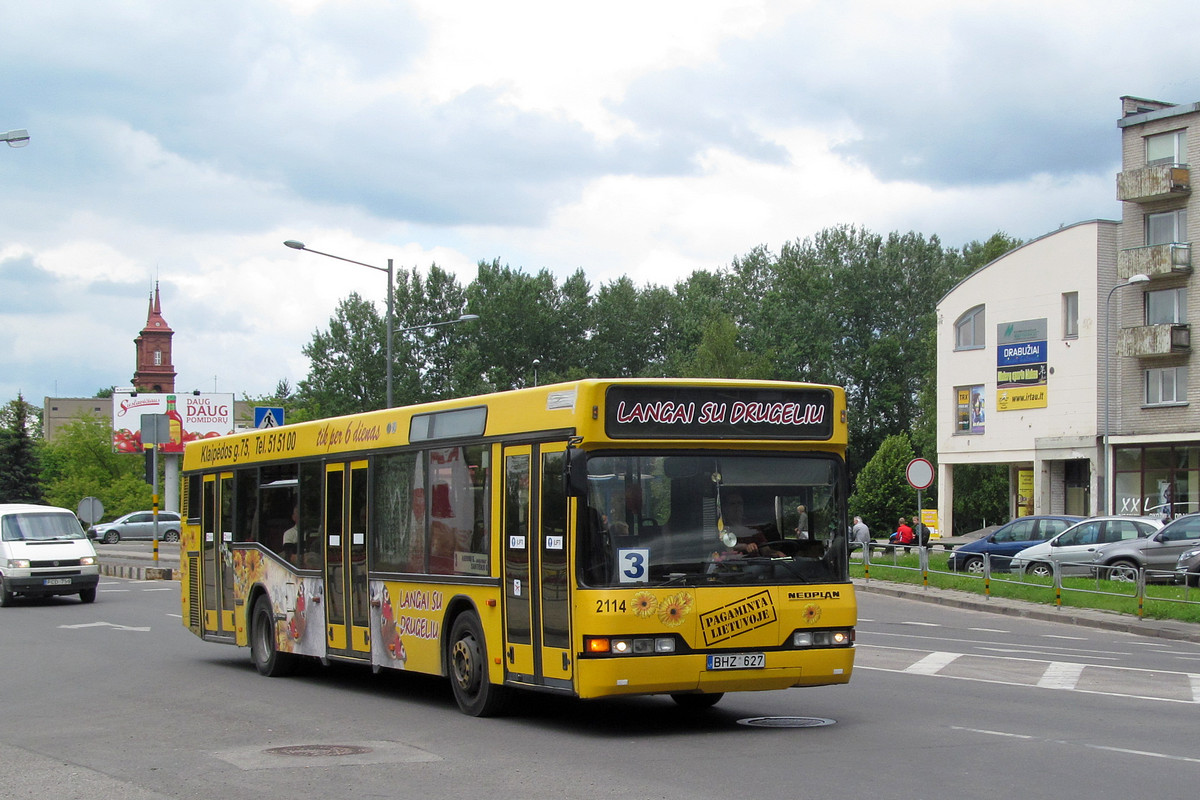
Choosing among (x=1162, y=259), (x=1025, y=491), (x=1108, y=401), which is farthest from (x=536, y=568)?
(x=1025, y=491)

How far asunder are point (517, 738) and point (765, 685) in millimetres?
1910

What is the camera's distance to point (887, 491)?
7138cm

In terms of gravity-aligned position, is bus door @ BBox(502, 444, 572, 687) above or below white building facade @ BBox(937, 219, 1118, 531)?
below

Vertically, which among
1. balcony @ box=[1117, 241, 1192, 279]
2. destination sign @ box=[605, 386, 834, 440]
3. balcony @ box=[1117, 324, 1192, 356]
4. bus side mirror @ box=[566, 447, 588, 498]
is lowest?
bus side mirror @ box=[566, 447, 588, 498]

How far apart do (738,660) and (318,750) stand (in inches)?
122

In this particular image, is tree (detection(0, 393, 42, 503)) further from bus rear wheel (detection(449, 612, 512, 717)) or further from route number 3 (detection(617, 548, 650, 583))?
route number 3 (detection(617, 548, 650, 583))

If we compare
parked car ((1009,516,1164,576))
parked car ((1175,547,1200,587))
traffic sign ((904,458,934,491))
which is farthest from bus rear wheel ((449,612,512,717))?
parked car ((1009,516,1164,576))

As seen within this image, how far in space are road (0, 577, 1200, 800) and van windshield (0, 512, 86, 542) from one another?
11481 mm

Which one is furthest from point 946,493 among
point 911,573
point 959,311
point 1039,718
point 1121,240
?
point 1039,718

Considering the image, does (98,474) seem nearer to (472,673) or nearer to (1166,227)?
(1166,227)

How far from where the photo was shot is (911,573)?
34.4m

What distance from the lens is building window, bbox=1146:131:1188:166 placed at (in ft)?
169

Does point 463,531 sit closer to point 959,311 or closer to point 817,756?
point 817,756

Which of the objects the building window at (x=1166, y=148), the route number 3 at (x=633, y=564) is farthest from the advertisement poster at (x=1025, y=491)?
the route number 3 at (x=633, y=564)
